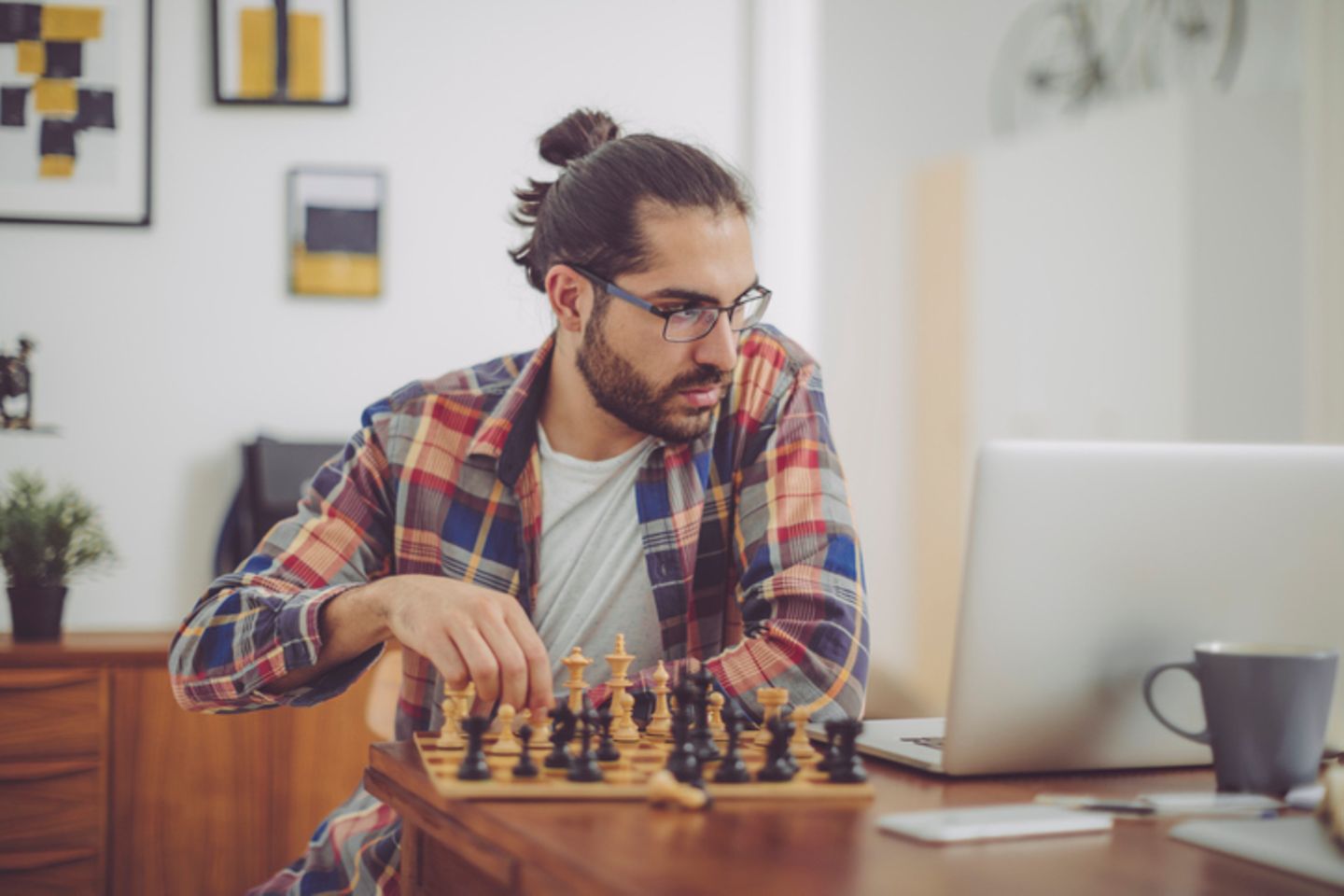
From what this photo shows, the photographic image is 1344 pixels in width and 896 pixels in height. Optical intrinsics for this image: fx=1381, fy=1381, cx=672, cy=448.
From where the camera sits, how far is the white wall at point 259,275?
3387mm

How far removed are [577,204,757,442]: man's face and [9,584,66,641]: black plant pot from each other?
1.65 metres


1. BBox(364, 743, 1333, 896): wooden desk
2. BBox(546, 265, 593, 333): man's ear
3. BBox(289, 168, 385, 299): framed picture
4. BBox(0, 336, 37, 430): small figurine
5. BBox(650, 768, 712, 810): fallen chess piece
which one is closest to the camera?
BBox(364, 743, 1333, 896): wooden desk

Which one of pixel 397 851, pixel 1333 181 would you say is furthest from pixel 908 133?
pixel 397 851

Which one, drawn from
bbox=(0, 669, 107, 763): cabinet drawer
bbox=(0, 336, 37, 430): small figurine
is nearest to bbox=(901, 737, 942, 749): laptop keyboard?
bbox=(0, 669, 107, 763): cabinet drawer

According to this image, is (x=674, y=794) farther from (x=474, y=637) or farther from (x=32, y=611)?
(x=32, y=611)

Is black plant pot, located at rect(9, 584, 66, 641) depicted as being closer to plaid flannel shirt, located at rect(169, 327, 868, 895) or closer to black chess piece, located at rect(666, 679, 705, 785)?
plaid flannel shirt, located at rect(169, 327, 868, 895)

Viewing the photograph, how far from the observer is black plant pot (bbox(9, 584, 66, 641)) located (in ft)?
9.17

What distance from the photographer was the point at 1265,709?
100 cm

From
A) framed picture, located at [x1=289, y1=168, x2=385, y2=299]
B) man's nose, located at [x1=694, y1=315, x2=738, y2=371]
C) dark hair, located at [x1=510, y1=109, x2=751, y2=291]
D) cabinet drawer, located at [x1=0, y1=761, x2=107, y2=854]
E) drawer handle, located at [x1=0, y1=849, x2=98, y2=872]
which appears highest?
framed picture, located at [x1=289, y1=168, x2=385, y2=299]

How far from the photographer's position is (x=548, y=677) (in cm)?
119

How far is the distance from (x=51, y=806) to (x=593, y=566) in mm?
1537

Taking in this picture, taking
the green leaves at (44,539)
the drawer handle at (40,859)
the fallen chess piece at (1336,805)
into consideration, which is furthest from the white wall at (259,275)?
the fallen chess piece at (1336,805)

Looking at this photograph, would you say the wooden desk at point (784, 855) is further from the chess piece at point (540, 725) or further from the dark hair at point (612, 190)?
the dark hair at point (612, 190)

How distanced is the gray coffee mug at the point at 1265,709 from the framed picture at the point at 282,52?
9.82 ft
